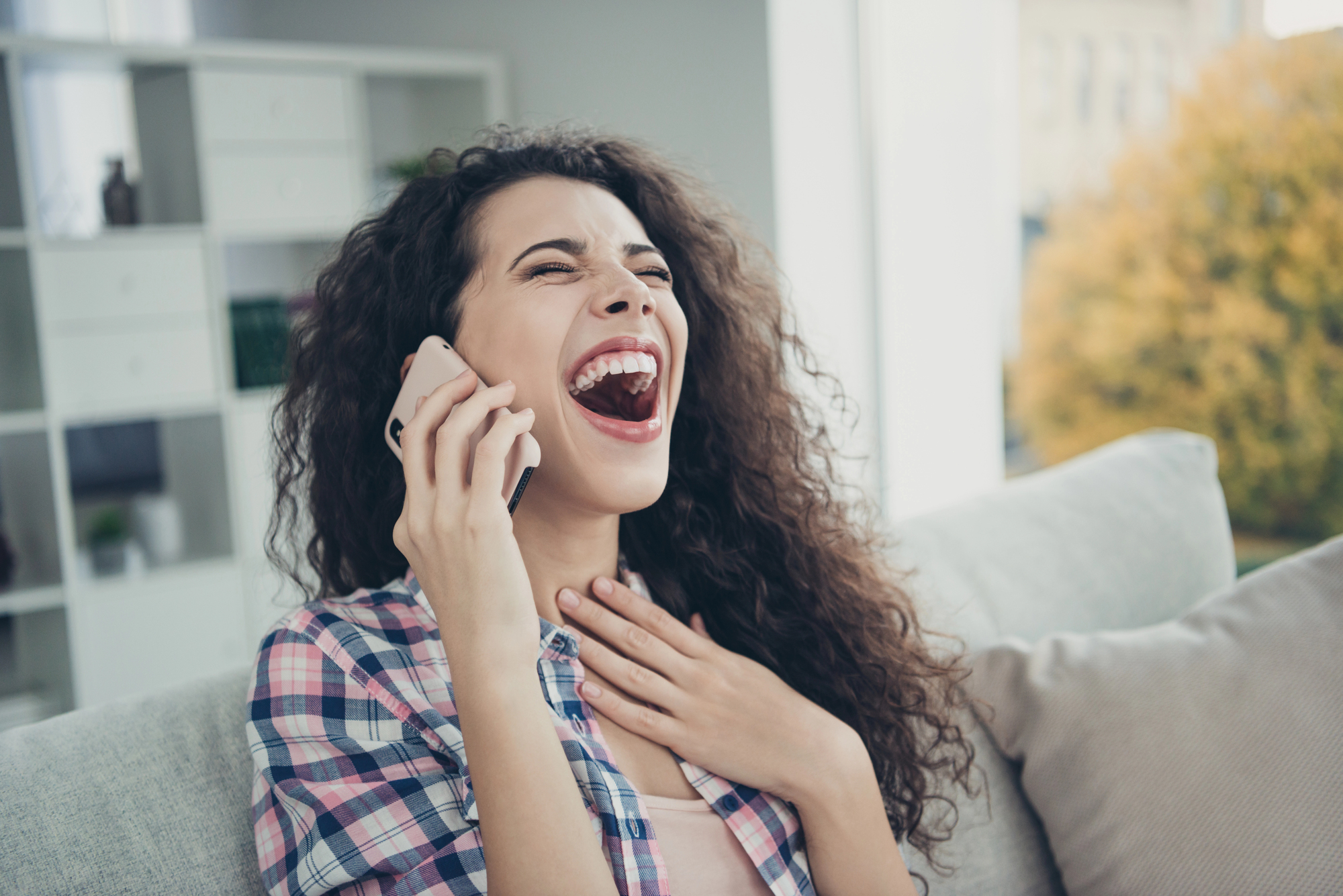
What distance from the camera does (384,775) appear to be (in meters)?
0.90

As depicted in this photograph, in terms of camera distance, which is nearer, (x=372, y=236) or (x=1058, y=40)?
(x=372, y=236)

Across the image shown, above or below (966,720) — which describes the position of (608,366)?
above

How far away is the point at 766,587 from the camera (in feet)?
4.17

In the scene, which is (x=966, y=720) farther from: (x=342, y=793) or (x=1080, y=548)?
(x=342, y=793)

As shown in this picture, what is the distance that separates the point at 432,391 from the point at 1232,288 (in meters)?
4.11

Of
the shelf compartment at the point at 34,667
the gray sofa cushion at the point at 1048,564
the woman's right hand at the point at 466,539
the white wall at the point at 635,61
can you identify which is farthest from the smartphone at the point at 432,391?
the shelf compartment at the point at 34,667

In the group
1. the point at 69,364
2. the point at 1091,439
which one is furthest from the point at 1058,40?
the point at 69,364

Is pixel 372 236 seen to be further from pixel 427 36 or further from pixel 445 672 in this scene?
pixel 427 36

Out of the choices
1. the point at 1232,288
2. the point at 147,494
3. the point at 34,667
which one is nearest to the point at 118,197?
the point at 147,494

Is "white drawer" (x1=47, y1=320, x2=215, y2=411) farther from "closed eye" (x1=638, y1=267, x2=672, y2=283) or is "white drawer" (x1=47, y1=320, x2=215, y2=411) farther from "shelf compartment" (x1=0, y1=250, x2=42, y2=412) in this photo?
"closed eye" (x1=638, y1=267, x2=672, y2=283)

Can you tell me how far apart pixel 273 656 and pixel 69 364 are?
2.39m

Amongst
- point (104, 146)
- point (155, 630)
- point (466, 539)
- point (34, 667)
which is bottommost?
point (34, 667)

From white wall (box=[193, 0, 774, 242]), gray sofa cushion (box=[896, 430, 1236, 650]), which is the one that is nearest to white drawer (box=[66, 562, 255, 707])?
white wall (box=[193, 0, 774, 242])

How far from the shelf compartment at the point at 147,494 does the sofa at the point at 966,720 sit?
2304 mm
